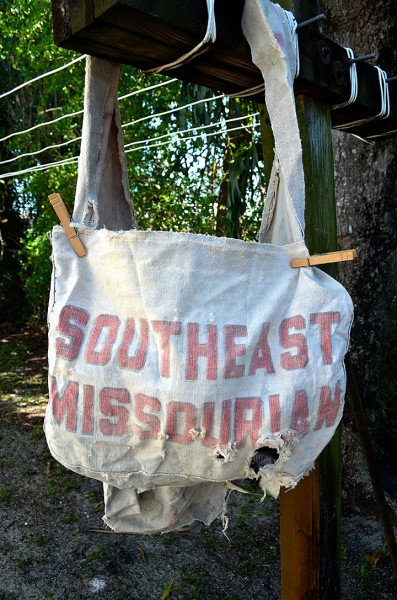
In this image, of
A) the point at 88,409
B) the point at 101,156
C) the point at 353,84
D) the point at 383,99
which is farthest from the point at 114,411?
the point at 383,99

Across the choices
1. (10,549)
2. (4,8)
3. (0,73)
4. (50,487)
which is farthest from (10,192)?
(10,549)

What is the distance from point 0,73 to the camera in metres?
7.42

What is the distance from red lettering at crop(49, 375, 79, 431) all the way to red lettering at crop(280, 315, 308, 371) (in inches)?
15.6

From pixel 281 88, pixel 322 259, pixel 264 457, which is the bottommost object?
pixel 264 457

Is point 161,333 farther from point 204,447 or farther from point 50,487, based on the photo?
point 50,487

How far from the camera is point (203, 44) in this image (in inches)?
41.3

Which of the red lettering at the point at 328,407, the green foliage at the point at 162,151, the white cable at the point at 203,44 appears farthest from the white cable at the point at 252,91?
the green foliage at the point at 162,151

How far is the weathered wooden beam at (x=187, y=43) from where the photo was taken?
0.96 m

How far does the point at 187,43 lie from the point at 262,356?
2.00 feet

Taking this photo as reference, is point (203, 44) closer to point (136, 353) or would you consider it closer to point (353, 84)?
point (353, 84)

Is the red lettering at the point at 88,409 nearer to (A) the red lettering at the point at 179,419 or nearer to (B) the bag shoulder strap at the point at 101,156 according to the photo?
(A) the red lettering at the point at 179,419

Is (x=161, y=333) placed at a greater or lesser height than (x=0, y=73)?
lesser

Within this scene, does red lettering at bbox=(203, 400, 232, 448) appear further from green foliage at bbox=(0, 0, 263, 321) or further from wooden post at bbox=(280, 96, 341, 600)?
green foliage at bbox=(0, 0, 263, 321)

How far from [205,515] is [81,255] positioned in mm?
728
